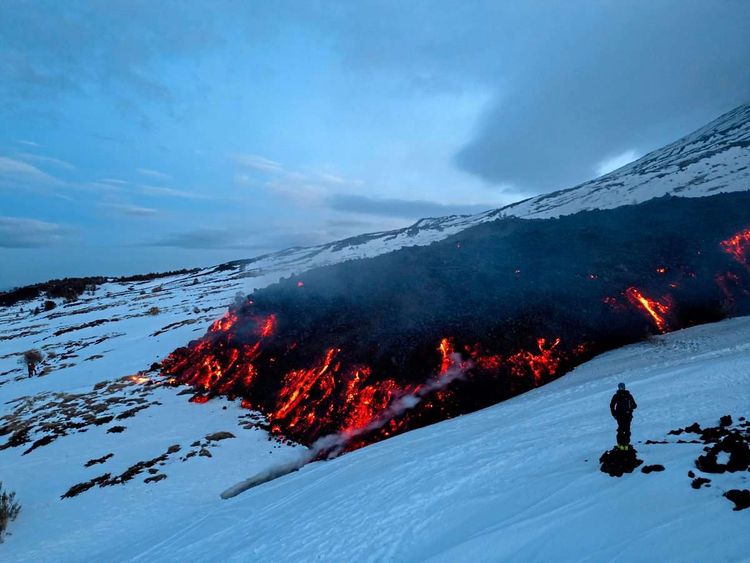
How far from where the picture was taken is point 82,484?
53.1 ft

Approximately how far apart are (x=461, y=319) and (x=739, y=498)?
1696 centimetres

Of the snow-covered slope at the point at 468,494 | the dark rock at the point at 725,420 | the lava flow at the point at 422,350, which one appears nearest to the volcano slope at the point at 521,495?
the snow-covered slope at the point at 468,494

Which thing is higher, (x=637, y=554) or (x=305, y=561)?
(x=637, y=554)

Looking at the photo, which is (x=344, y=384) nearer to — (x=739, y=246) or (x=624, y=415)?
(x=624, y=415)

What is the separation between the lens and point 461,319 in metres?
23.0

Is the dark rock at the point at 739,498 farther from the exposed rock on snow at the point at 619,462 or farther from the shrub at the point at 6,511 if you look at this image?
the shrub at the point at 6,511

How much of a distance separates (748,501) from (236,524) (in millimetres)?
12237

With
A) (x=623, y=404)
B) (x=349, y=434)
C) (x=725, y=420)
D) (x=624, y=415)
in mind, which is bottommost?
(x=349, y=434)

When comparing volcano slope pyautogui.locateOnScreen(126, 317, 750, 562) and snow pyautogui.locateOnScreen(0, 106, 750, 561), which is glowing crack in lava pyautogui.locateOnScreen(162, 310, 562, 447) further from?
volcano slope pyautogui.locateOnScreen(126, 317, 750, 562)

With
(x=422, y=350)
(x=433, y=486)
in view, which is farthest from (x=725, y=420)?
(x=422, y=350)

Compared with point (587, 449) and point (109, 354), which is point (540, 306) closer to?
point (587, 449)

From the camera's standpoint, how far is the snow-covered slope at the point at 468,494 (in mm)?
6672

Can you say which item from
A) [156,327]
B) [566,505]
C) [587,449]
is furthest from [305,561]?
[156,327]

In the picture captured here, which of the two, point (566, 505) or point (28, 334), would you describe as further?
point (28, 334)
